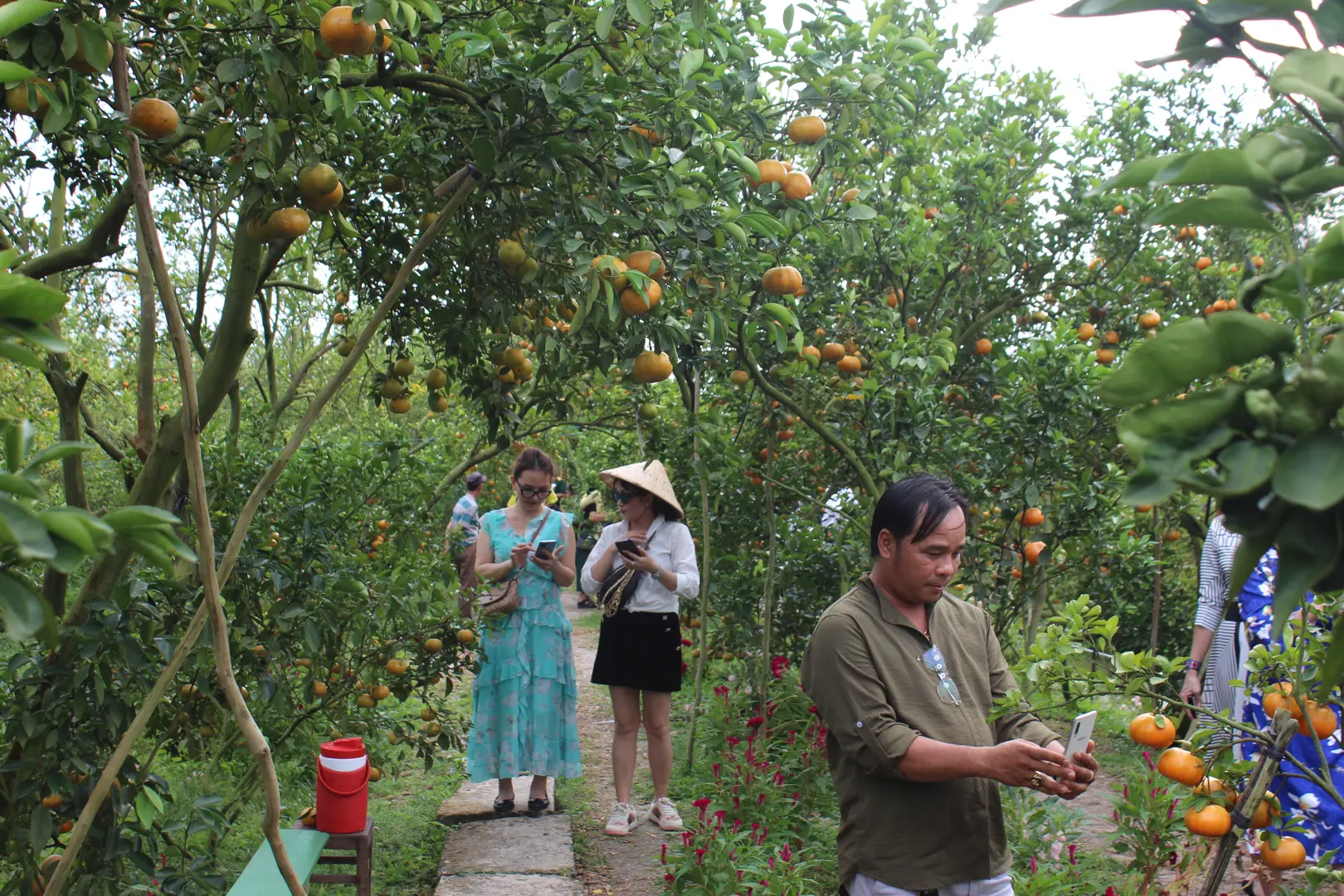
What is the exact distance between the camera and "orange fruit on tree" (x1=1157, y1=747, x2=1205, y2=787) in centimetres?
179

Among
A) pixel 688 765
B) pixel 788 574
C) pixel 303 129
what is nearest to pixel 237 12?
pixel 303 129

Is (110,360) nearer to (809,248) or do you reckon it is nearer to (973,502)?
(809,248)

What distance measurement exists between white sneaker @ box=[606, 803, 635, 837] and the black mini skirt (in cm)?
54

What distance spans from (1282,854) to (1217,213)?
5.35 ft

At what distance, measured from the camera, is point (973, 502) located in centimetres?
393

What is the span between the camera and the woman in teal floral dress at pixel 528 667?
5.01 m

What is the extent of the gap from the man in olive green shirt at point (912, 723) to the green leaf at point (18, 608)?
5.54ft

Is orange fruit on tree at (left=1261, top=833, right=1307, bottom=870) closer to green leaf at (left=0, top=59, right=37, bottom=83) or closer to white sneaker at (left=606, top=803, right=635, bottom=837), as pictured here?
green leaf at (left=0, top=59, right=37, bottom=83)

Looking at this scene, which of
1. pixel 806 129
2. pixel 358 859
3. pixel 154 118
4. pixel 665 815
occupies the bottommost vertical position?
pixel 665 815

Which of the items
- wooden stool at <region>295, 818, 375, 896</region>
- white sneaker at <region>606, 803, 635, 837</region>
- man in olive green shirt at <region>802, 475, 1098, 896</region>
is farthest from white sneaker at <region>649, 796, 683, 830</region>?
man in olive green shirt at <region>802, 475, 1098, 896</region>

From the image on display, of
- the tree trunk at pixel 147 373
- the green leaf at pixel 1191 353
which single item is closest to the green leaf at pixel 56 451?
the green leaf at pixel 1191 353

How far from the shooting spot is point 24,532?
745 mm

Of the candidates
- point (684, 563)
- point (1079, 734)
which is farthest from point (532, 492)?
point (1079, 734)

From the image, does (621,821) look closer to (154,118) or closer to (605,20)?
(154,118)
